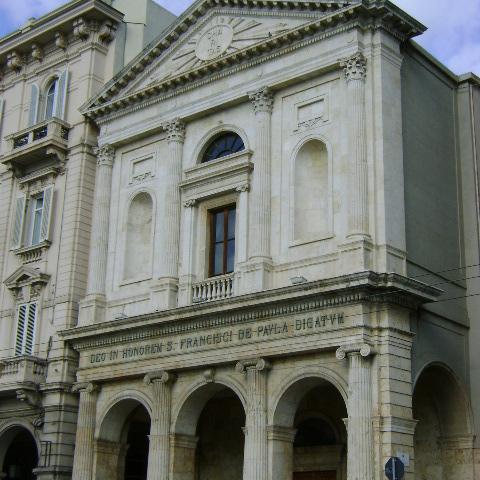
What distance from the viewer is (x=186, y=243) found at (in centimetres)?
2561

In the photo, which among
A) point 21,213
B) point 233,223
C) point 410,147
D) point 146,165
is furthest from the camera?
point 21,213

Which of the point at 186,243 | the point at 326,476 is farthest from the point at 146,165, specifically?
the point at 326,476

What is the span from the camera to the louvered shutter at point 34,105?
105 ft

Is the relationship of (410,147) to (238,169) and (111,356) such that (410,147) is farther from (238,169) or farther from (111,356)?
(111,356)

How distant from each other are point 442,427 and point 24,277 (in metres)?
14.2

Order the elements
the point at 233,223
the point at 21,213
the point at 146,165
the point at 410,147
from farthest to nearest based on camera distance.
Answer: the point at 21,213 → the point at 146,165 → the point at 233,223 → the point at 410,147

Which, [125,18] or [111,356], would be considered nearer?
[111,356]

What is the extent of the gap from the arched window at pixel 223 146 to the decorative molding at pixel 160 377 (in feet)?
20.8

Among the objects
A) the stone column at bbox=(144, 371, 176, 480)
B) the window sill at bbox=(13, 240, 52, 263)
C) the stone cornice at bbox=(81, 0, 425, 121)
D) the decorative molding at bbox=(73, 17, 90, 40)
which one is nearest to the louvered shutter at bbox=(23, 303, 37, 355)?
the window sill at bbox=(13, 240, 52, 263)

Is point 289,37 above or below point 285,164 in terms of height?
above

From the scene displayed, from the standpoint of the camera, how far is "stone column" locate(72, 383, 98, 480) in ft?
83.2

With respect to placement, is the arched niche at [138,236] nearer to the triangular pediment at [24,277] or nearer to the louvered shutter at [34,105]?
the triangular pediment at [24,277]

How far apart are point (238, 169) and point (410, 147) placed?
4.67 metres

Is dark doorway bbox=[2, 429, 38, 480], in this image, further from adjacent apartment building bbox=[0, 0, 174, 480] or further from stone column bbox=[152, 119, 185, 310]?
stone column bbox=[152, 119, 185, 310]
